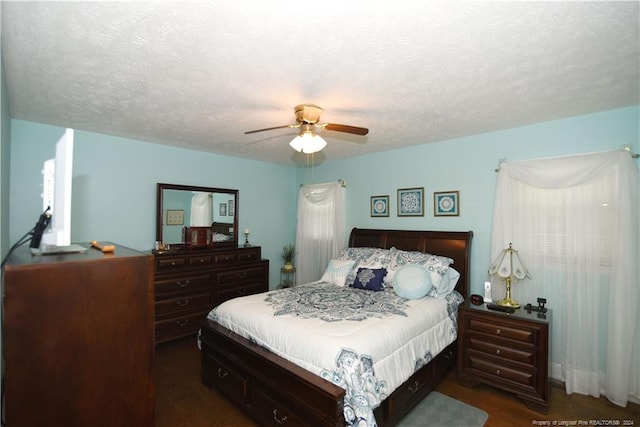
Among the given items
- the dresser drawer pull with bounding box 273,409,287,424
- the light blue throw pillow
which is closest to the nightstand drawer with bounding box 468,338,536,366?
the light blue throw pillow

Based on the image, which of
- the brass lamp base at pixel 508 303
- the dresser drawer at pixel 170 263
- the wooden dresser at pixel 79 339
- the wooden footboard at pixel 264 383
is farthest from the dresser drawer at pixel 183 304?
the brass lamp base at pixel 508 303

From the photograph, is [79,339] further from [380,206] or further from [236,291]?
[380,206]

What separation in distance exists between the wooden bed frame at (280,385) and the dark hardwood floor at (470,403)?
0.10 metres

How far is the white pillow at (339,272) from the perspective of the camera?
11.5ft

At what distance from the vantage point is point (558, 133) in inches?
112

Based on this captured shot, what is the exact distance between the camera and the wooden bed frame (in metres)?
1.81

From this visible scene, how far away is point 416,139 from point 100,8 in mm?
3078

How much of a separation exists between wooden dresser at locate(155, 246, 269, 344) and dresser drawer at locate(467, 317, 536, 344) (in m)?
2.87

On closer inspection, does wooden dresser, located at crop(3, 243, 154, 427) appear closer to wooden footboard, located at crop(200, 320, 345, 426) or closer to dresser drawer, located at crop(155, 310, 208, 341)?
wooden footboard, located at crop(200, 320, 345, 426)

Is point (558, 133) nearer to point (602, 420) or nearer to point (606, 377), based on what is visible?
point (606, 377)

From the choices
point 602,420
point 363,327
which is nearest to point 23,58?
point 363,327

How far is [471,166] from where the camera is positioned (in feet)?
11.2

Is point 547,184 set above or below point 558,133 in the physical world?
below

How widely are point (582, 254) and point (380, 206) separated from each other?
2.21 metres
